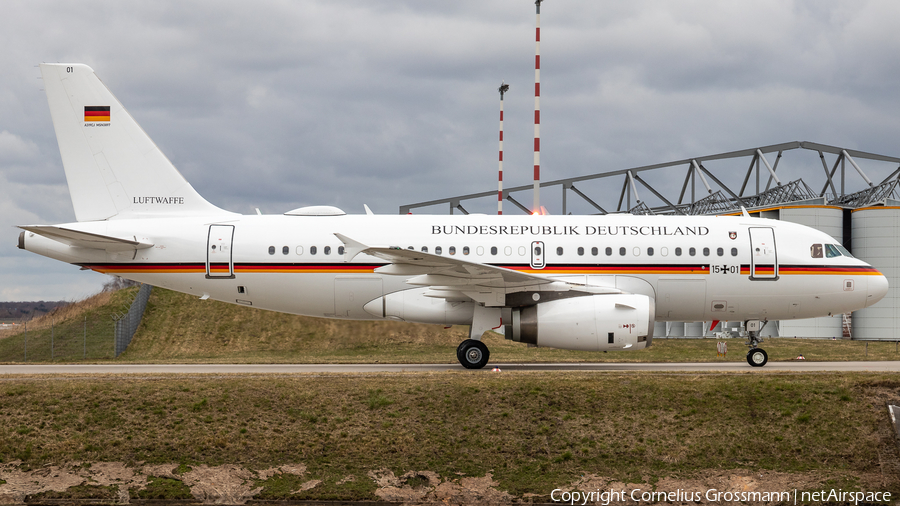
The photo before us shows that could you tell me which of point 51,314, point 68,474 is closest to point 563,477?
point 68,474

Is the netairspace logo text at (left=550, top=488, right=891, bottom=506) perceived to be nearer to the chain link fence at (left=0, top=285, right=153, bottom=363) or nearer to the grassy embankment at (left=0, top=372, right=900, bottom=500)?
the grassy embankment at (left=0, top=372, right=900, bottom=500)

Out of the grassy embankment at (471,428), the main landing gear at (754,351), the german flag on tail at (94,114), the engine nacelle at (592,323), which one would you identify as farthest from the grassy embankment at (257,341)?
the grassy embankment at (471,428)

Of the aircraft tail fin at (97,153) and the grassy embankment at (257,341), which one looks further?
the grassy embankment at (257,341)

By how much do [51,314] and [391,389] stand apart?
33972mm

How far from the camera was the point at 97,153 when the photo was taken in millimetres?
22031

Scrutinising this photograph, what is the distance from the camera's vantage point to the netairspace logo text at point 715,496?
42.8 feet

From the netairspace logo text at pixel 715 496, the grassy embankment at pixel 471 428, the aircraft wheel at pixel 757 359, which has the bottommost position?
the netairspace logo text at pixel 715 496

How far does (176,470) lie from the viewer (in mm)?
13547

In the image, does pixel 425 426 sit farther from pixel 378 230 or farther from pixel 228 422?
pixel 378 230

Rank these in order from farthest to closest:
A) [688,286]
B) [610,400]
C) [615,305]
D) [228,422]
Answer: [688,286] → [615,305] → [610,400] → [228,422]

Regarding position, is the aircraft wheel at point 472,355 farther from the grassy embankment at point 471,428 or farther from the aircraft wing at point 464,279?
the grassy embankment at point 471,428

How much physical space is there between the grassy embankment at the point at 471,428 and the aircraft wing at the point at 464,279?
3.32 metres

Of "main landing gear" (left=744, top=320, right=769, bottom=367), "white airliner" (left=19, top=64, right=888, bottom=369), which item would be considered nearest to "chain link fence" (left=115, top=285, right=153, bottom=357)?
"white airliner" (left=19, top=64, right=888, bottom=369)

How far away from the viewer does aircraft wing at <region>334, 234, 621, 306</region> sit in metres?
18.8
